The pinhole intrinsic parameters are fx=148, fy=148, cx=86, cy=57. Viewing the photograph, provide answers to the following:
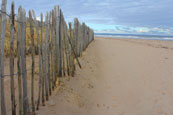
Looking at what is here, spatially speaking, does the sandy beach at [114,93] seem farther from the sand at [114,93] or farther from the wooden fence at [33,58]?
the wooden fence at [33,58]

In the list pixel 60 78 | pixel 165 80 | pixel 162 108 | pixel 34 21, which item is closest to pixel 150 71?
pixel 165 80

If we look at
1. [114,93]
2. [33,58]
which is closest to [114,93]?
[114,93]

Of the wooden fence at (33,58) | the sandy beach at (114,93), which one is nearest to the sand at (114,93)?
the sandy beach at (114,93)

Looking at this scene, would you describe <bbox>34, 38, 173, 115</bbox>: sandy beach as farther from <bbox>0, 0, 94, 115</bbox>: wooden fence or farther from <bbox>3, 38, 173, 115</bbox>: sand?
<bbox>0, 0, 94, 115</bbox>: wooden fence

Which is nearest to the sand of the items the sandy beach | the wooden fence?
the sandy beach

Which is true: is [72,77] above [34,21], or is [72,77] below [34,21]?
below

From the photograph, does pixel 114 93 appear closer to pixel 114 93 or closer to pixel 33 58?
pixel 114 93

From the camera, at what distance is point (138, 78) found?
4980mm

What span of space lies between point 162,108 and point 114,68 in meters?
2.86

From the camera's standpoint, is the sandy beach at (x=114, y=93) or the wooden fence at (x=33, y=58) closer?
the wooden fence at (x=33, y=58)

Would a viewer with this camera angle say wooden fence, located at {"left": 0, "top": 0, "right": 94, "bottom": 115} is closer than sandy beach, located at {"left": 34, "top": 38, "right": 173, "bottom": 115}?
Yes

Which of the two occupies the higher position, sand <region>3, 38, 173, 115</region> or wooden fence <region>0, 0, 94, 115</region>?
wooden fence <region>0, 0, 94, 115</region>

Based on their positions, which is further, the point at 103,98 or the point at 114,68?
the point at 114,68

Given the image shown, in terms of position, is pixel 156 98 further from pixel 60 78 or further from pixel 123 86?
pixel 60 78
